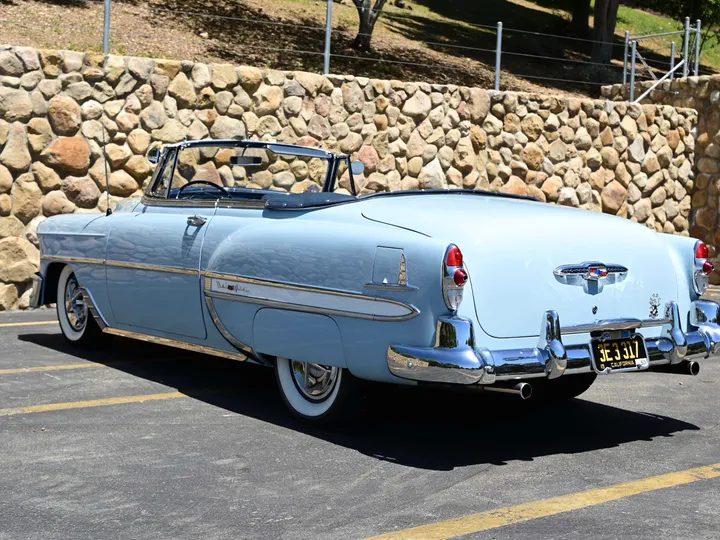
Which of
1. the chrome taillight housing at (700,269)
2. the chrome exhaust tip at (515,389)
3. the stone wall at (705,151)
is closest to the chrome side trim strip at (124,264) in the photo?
the chrome exhaust tip at (515,389)

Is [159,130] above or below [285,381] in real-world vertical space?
above

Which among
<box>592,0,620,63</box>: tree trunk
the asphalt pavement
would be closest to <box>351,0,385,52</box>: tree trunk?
<box>592,0,620,63</box>: tree trunk

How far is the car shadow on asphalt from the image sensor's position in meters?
5.12

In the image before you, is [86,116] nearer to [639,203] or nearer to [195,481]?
[195,481]

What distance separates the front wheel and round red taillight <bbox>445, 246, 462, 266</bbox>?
2.73ft

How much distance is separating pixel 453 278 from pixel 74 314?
3.63m

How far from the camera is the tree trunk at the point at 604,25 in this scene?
27500mm

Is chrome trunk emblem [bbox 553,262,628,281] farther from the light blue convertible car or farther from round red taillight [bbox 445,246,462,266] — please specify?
round red taillight [bbox 445,246,462,266]

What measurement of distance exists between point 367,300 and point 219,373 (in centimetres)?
223

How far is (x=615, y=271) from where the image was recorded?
522 centimetres

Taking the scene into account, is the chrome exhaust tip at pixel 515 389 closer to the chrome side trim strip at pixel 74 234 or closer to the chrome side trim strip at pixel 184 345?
the chrome side trim strip at pixel 184 345

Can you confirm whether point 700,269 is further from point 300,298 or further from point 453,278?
point 300,298

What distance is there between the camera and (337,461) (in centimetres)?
483


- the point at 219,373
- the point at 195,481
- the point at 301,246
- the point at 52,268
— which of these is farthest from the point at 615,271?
the point at 52,268
